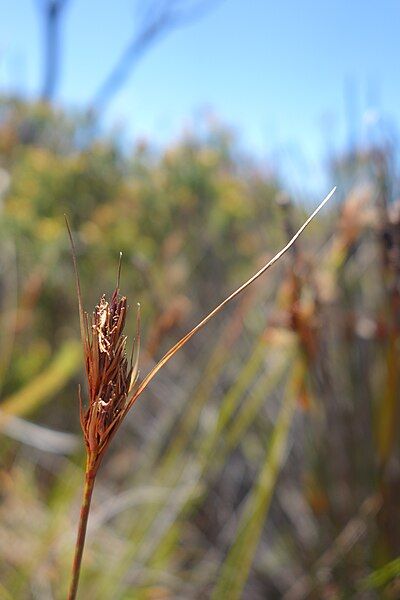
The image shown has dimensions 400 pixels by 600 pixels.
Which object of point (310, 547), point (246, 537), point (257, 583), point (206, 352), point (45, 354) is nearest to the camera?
point (246, 537)

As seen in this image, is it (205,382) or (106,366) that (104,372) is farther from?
(205,382)

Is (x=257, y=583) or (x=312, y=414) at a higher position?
(x=312, y=414)

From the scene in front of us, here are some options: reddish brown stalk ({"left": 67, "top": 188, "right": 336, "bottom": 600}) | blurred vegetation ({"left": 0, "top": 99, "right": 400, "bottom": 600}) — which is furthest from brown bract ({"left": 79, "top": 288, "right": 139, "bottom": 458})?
blurred vegetation ({"left": 0, "top": 99, "right": 400, "bottom": 600})

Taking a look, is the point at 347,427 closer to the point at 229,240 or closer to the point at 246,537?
the point at 246,537

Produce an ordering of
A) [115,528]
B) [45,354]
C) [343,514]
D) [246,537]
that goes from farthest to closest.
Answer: [45,354]
[115,528]
[343,514]
[246,537]

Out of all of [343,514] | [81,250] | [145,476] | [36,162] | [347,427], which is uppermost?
[36,162]

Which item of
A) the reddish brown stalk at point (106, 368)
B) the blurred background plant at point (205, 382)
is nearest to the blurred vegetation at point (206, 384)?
the blurred background plant at point (205, 382)

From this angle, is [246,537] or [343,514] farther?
[343,514]

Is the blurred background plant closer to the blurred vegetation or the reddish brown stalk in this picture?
the blurred vegetation

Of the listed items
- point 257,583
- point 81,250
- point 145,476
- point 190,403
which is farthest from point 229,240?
point 257,583
